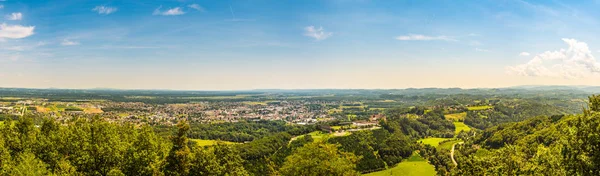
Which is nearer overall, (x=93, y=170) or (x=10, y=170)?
(x=10, y=170)

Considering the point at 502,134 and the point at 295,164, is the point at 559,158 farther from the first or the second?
the point at 502,134

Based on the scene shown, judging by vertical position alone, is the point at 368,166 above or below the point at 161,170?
below

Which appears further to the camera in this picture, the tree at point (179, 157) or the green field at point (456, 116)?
the green field at point (456, 116)

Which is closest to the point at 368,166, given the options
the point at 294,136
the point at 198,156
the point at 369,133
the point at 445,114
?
the point at 369,133

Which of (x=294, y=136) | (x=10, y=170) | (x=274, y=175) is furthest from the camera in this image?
(x=294, y=136)

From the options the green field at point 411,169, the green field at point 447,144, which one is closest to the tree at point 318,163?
the green field at point 411,169

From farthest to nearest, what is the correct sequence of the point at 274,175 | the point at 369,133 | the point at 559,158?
the point at 369,133, the point at 274,175, the point at 559,158

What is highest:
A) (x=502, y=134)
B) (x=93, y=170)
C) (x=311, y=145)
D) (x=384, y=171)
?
(x=311, y=145)

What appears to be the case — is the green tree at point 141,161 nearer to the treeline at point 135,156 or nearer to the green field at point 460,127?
the treeline at point 135,156
